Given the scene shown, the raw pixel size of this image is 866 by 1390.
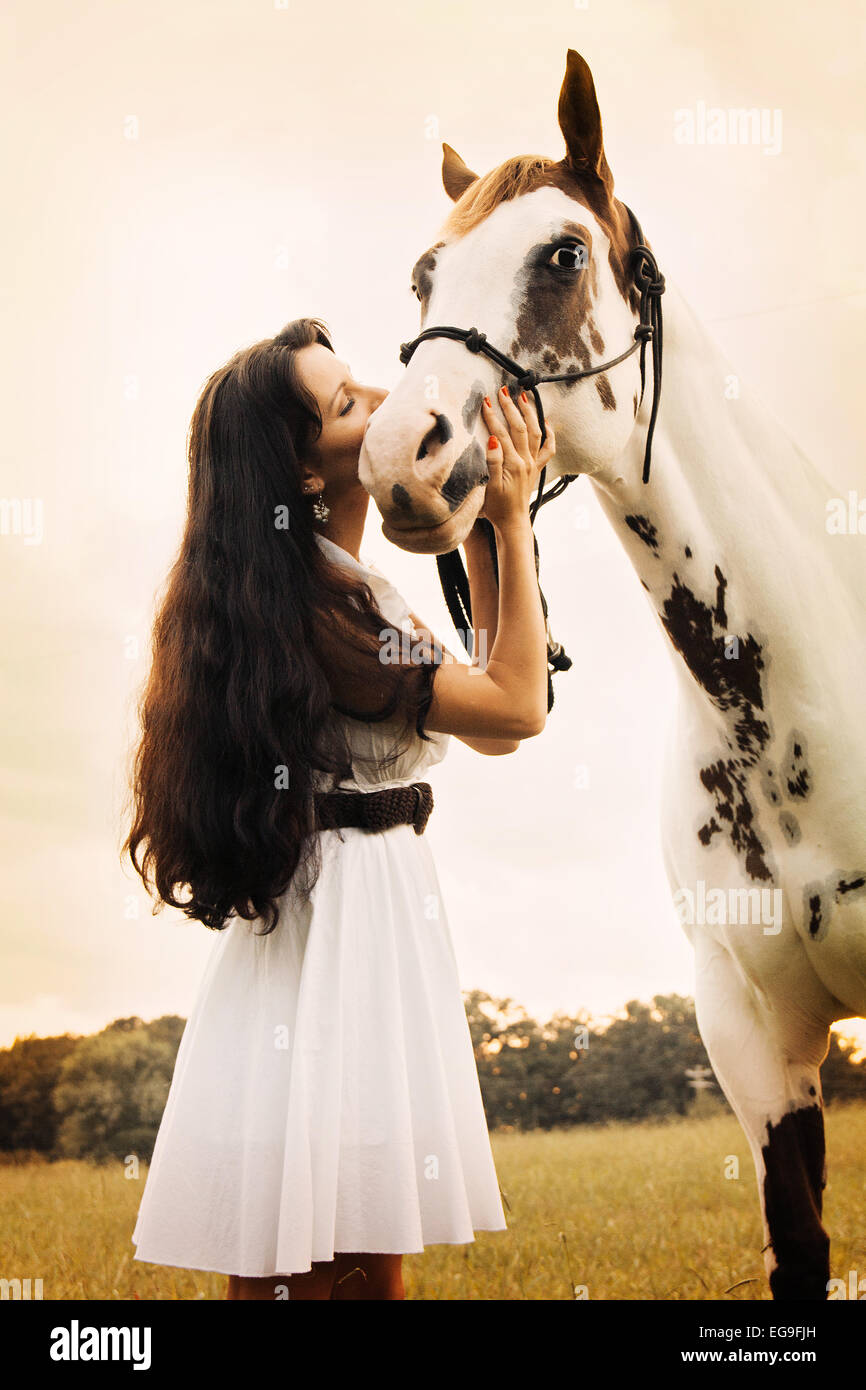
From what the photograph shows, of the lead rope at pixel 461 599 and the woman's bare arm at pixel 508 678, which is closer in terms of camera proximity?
the woman's bare arm at pixel 508 678

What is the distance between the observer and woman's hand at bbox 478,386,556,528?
54.4 inches

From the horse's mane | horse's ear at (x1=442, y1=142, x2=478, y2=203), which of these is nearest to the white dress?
the horse's mane

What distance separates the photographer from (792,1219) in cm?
176

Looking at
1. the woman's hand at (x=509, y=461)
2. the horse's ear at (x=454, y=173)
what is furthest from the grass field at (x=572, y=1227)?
the horse's ear at (x=454, y=173)

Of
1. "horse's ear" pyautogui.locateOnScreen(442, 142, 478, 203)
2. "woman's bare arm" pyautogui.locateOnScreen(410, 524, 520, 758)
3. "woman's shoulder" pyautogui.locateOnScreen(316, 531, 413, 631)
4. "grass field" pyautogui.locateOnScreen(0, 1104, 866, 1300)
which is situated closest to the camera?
"woman's shoulder" pyautogui.locateOnScreen(316, 531, 413, 631)

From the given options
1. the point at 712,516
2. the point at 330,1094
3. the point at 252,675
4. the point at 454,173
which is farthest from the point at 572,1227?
the point at 454,173

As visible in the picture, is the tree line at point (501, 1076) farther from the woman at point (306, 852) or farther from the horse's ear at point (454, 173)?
the horse's ear at point (454, 173)

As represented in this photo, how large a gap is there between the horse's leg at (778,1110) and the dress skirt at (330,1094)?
67 centimetres

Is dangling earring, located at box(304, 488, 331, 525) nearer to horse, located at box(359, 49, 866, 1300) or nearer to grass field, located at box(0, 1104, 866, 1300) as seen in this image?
horse, located at box(359, 49, 866, 1300)

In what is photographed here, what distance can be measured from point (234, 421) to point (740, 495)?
0.82 metres

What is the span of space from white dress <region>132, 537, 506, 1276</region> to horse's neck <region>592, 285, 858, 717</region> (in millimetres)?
557

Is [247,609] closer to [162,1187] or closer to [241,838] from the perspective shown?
[241,838]

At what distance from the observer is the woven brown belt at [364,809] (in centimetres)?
134

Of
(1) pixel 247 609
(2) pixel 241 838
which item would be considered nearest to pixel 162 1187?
(2) pixel 241 838
